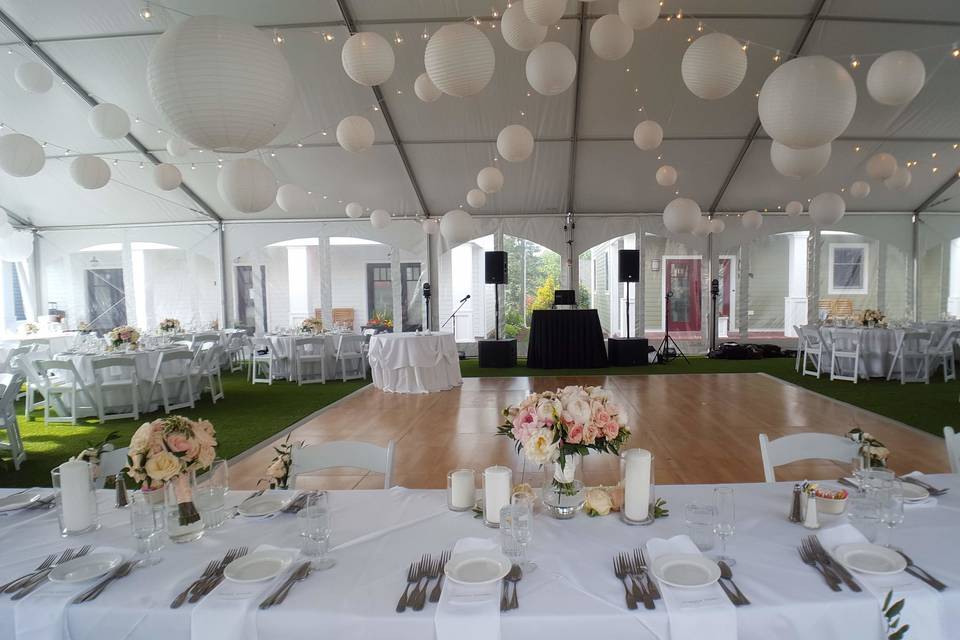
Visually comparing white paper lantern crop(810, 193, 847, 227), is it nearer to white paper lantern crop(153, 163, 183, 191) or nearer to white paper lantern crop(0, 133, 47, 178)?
white paper lantern crop(153, 163, 183, 191)

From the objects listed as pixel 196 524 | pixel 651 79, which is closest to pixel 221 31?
pixel 196 524

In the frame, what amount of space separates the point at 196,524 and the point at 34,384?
693 centimetres

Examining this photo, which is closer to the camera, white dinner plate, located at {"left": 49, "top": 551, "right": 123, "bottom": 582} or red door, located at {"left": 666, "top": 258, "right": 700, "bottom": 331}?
white dinner plate, located at {"left": 49, "top": 551, "right": 123, "bottom": 582}

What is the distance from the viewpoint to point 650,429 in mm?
5480

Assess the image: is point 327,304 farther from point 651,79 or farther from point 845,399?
point 845,399

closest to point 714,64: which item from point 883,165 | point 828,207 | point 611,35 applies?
point 611,35

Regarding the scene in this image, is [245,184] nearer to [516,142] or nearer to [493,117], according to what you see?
[516,142]

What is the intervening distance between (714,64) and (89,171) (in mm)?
7482

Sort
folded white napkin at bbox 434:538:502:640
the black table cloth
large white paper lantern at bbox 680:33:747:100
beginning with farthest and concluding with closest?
the black table cloth < large white paper lantern at bbox 680:33:747:100 < folded white napkin at bbox 434:538:502:640

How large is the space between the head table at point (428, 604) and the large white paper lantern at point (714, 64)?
9.56 ft

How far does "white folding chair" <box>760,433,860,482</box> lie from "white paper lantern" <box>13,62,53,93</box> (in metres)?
8.07

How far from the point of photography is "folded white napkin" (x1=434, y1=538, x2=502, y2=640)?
1109 mm

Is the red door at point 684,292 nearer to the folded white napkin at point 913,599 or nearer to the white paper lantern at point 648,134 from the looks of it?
the white paper lantern at point 648,134

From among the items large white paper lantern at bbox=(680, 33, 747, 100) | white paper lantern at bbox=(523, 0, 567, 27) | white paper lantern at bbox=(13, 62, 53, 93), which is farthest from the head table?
white paper lantern at bbox=(13, 62, 53, 93)
